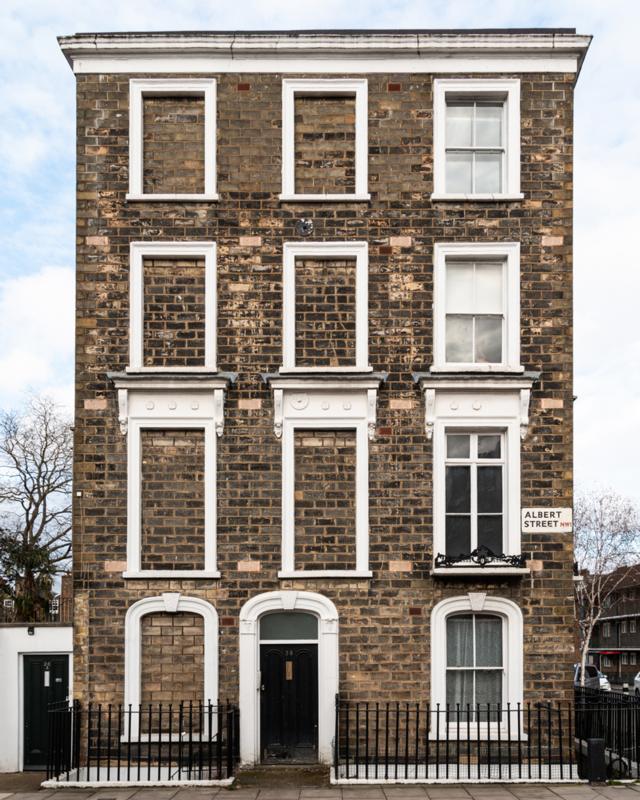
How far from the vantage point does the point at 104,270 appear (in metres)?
17.6

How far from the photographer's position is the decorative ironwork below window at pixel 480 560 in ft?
55.3

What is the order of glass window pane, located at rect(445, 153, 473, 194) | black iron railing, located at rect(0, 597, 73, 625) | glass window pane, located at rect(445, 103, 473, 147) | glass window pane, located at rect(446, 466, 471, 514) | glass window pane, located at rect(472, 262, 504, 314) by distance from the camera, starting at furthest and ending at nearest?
black iron railing, located at rect(0, 597, 73, 625) < glass window pane, located at rect(445, 103, 473, 147) < glass window pane, located at rect(445, 153, 473, 194) < glass window pane, located at rect(472, 262, 504, 314) < glass window pane, located at rect(446, 466, 471, 514)

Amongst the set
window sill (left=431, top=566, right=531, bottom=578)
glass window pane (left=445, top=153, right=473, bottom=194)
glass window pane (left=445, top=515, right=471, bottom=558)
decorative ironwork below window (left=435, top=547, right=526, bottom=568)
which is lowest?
window sill (left=431, top=566, right=531, bottom=578)

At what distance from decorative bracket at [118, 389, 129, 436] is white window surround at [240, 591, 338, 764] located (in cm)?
382

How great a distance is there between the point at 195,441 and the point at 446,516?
4719 millimetres

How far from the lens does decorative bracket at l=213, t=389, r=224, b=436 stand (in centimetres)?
1712

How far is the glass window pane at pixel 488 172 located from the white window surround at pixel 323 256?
254 centimetres

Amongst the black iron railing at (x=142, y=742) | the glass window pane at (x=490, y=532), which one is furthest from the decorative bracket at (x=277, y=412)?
the black iron railing at (x=142, y=742)

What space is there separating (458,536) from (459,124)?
25.3ft

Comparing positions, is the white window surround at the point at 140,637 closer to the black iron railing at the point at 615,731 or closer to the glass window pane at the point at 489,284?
the black iron railing at the point at 615,731

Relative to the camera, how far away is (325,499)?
56.7 feet

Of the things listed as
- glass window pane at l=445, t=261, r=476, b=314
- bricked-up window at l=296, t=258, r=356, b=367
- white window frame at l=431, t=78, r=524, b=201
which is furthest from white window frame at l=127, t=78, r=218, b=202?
glass window pane at l=445, t=261, r=476, b=314

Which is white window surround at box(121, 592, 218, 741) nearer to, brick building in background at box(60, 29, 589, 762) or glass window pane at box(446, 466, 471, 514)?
brick building in background at box(60, 29, 589, 762)

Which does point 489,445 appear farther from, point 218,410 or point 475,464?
point 218,410
